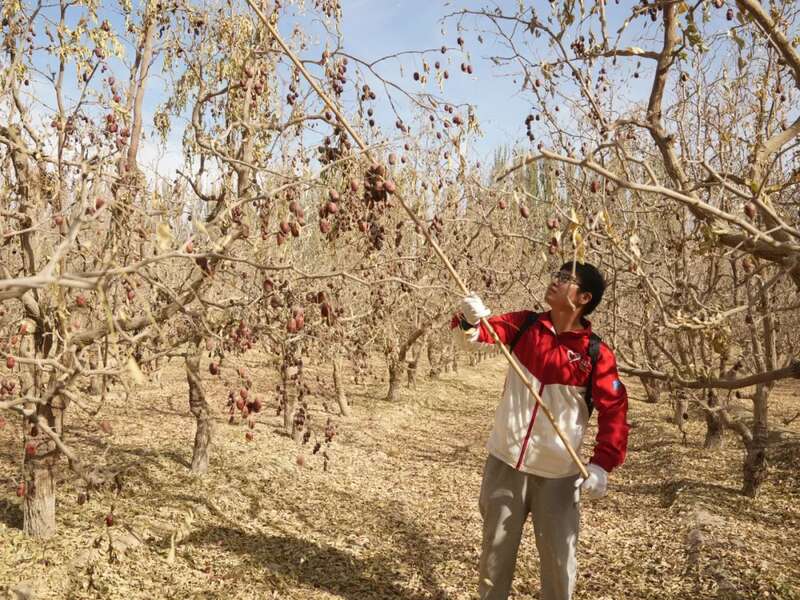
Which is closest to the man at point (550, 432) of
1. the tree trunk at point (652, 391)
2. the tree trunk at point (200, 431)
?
the tree trunk at point (200, 431)

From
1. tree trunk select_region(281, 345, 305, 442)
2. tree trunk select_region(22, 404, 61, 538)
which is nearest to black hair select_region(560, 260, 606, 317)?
tree trunk select_region(281, 345, 305, 442)

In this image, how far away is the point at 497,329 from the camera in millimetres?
3307

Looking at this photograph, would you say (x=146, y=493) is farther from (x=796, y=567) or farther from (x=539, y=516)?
(x=796, y=567)

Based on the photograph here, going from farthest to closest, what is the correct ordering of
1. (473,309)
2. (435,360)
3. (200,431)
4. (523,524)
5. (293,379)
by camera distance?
1. (435,360)
2. (200,431)
3. (293,379)
4. (523,524)
5. (473,309)

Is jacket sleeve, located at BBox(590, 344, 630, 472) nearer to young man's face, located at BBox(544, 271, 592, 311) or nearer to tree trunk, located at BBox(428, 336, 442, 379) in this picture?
young man's face, located at BBox(544, 271, 592, 311)

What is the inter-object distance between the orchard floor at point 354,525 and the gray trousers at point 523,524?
1.39 meters

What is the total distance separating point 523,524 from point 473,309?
1.15m

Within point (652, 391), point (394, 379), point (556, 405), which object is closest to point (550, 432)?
point (556, 405)

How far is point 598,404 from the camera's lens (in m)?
3.06

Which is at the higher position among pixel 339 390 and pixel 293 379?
pixel 293 379

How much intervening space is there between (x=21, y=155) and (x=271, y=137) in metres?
1.85

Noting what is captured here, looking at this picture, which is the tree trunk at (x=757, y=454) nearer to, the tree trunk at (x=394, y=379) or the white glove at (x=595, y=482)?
the white glove at (x=595, y=482)

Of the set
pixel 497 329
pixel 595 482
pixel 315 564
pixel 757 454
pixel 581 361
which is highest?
pixel 497 329

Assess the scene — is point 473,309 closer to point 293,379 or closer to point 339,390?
point 293,379
